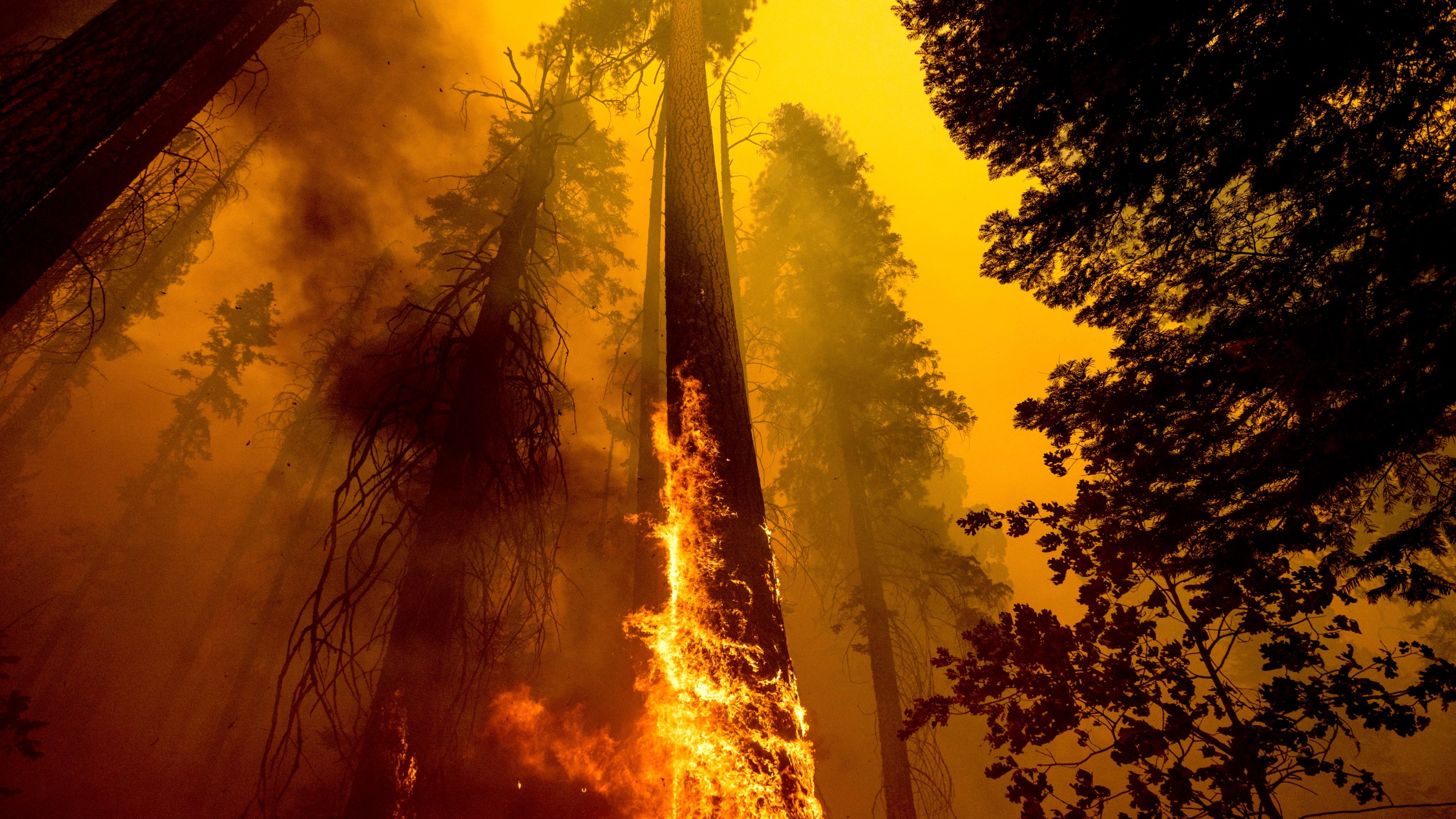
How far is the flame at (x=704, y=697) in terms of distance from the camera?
2.51m

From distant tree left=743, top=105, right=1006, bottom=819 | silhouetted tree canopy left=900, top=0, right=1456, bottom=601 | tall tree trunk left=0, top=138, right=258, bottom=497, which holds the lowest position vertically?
silhouetted tree canopy left=900, top=0, right=1456, bottom=601

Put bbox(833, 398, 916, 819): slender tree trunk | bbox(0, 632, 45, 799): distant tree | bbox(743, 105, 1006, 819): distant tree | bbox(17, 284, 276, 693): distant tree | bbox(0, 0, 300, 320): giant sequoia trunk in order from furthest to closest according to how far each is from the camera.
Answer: bbox(17, 284, 276, 693): distant tree < bbox(743, 105, 1006, 819): distant tree < bbox(833, 398, 916, 819): slender tree trunk < bbox(0, 632, 45, 799): distant tree < bbox(0, 0, 300, 320): giant sequoia trunk

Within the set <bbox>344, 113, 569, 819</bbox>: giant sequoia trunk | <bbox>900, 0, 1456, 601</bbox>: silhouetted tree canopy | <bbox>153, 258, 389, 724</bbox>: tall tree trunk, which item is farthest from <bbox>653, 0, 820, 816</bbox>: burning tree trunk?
<bbox>153, 258, 389, 724</bbox>: tall tree trunk

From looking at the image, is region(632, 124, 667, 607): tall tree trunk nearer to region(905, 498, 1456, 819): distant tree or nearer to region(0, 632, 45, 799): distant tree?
region(905, 498, 1456, 819): distant tree

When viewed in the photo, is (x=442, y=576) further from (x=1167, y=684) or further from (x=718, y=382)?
(x=1167, y=684)

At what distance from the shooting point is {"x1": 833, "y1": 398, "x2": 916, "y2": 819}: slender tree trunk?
7.25 m

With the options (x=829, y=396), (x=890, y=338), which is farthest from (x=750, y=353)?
(x=890, y=338)

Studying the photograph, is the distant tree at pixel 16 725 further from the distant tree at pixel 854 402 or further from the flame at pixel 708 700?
the distant tree at pixel 854 402

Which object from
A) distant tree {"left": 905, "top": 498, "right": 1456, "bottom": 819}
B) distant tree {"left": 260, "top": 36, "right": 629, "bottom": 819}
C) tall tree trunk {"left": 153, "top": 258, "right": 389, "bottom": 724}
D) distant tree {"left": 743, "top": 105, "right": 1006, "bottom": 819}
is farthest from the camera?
tall tree trunk {"left": 153, "top": 258, "right": 389, "bottom": 724}

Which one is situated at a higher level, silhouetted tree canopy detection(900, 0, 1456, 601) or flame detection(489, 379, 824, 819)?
silhouetted tree canopy detection(900, 0, 1456, 601)

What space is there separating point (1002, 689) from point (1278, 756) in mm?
1313

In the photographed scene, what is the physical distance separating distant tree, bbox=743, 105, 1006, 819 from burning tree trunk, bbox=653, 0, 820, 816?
6.39 m

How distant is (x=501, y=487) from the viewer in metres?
4.42

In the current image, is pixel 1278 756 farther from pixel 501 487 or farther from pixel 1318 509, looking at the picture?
pixel 501 487
